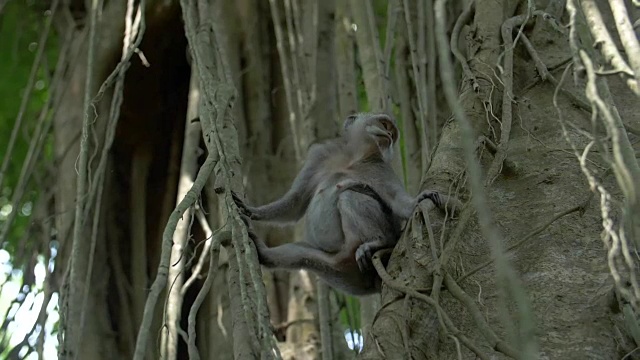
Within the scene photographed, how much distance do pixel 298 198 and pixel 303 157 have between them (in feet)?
2.02

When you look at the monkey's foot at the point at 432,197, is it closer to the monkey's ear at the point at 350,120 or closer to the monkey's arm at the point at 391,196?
the monkey's arm at the point at 391,196

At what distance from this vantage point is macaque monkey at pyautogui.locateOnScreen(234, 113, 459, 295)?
3.16m

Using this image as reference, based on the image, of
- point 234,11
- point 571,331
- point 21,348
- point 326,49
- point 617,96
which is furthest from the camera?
point 234,11

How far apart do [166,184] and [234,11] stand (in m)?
1.16

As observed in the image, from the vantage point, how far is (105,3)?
5.07 metres

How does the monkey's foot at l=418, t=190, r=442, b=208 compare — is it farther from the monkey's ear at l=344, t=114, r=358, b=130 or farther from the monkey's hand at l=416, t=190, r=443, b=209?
the monkey's ear at l=344, t=114, r=358, b=130

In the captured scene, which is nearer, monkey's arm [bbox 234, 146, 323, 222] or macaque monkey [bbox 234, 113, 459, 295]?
macaque monkey [bbox 234, 113, 459, 295]

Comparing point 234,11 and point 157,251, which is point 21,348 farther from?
point 234,11

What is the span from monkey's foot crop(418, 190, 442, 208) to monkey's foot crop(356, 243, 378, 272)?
41cm

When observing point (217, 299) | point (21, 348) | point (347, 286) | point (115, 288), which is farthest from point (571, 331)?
point (115, 288)

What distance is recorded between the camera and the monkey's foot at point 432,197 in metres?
2.60

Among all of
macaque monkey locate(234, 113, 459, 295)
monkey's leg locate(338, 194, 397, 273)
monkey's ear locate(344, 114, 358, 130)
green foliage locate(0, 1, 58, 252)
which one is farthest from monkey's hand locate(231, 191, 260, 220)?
green foliage locate(0, 1, 58, 252)

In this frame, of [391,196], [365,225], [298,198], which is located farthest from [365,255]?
[298,198]

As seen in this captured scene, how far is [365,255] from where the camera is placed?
302cm
